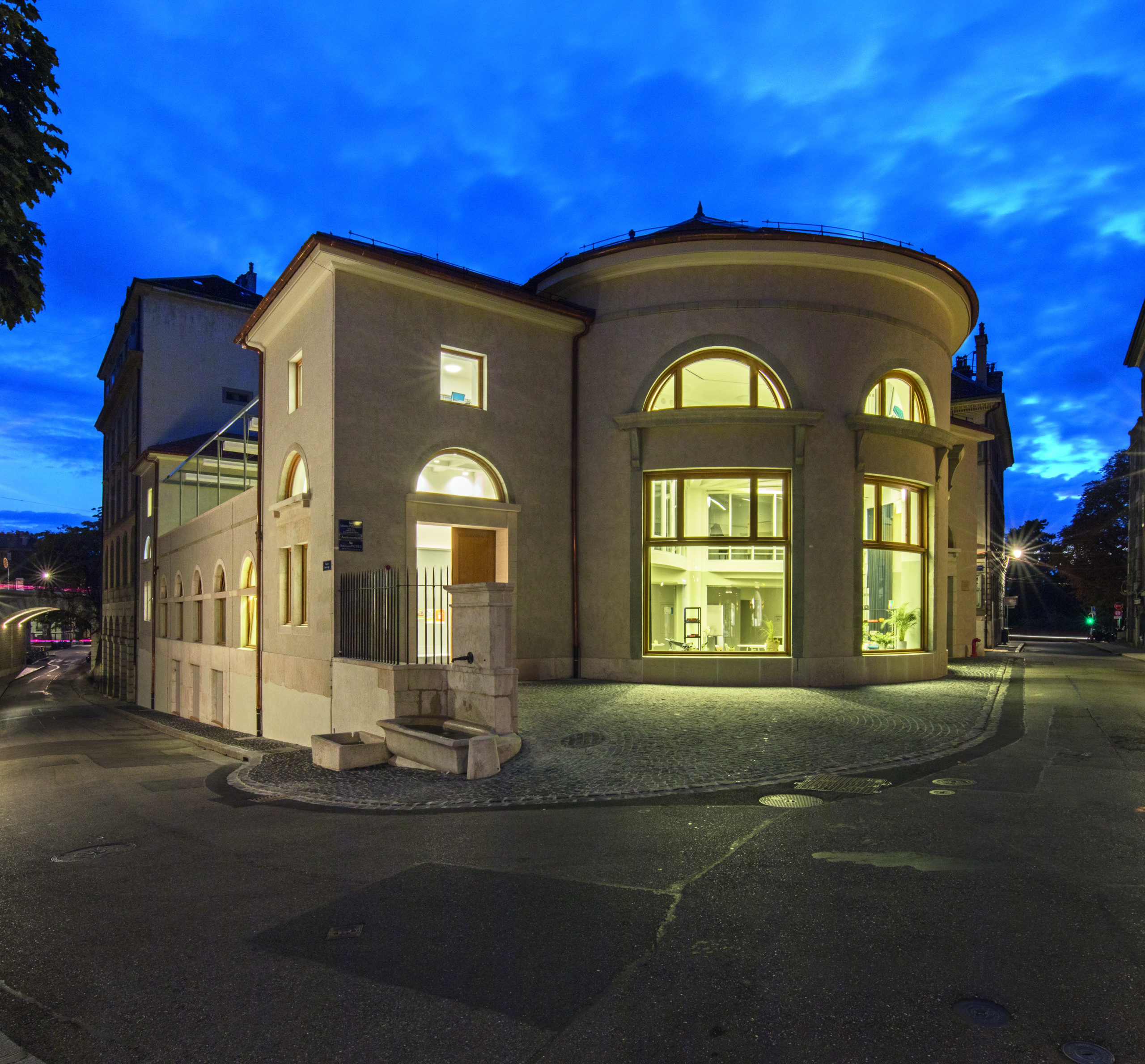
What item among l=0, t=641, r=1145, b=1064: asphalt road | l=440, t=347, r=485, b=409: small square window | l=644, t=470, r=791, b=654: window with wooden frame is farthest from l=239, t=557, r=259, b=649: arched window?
l=0, t=641, r=1145, b=1064: asphalt road

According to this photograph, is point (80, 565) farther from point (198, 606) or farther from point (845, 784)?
point (845, 784)

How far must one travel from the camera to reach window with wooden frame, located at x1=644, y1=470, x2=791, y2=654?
1662 centimetres

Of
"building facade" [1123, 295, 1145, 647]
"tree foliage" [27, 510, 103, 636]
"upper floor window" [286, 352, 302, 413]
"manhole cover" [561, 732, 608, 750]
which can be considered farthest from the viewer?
"tree foliage" [27, 510, 103, 636]

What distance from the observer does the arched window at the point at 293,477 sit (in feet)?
53.8

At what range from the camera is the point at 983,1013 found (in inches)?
144

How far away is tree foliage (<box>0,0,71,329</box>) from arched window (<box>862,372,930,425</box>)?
A: 47.7 ft

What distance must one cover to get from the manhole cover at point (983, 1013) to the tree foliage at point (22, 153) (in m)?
9.00

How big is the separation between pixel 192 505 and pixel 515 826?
24381 millimetres

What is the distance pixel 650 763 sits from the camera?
380 inches

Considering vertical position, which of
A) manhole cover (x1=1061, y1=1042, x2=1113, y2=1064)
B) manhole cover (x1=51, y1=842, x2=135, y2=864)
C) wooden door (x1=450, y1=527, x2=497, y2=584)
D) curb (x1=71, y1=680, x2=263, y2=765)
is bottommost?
curb (x1=71, y1=680, x2=263, y2=765)

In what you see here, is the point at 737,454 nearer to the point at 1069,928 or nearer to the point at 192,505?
the point at 1069,928

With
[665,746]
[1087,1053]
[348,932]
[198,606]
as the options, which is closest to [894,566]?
[665,746]

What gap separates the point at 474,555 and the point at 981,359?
44.8 meters

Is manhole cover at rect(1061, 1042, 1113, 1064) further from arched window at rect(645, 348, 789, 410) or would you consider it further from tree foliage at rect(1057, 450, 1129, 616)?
tree foliage at rect(1057, 450, 1129, 616)
